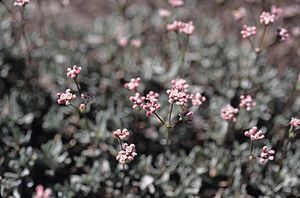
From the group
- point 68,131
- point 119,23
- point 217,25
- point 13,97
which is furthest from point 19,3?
point 217,25

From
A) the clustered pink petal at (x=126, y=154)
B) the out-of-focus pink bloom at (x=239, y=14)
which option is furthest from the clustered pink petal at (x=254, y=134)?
the out-of-focus pink bloom at (x=239, y=14)

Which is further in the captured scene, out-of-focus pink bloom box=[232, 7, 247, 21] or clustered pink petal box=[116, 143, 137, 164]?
out-of-focus pink bloom box=[232, 7, 247, 21]

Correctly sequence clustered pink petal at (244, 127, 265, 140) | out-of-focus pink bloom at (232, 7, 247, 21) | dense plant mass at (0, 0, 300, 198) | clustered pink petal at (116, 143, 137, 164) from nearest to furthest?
1. clustered pink petal at (116, 143, 137, 164)
2. clustered pink petal at (244, 127, 265, 140)
3. dense plant mass at (0, 0, 300, 198)
4. out-of-focus pink bloom at (232, 7, 247, 21)

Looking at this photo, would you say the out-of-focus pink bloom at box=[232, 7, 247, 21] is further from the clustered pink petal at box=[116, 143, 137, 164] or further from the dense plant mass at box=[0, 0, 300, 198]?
the clustered pink petal at box=[116, 143, 137, 164]

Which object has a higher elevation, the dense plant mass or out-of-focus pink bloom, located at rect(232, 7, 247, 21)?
out-of-focus pink bloom, located at rect(232, 7, 247, 21)

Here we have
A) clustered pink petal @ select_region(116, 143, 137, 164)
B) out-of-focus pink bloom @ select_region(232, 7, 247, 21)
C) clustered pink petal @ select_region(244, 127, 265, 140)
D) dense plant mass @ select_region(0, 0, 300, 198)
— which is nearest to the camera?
clustered pink petal @ select_region(116, 143, 137, 164)

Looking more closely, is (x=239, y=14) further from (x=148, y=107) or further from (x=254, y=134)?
(x=148, y=107)

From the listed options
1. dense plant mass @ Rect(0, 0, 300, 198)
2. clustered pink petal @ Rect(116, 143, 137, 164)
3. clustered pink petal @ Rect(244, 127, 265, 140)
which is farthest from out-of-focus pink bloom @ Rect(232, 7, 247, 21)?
clustered pink petal @ Rect(116, 143, 137, 164)

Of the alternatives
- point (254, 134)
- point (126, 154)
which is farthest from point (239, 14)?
point (126, 154)

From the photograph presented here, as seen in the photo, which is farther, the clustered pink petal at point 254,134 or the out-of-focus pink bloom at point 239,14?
the out-of-focus pink bloom at point 239,14

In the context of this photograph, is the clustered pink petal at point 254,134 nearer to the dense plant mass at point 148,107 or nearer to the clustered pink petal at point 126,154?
the dense plant mass at point 148,107
